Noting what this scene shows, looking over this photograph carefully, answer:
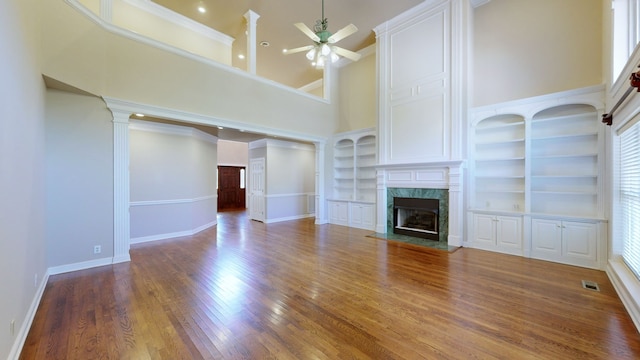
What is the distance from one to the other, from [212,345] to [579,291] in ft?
13.7

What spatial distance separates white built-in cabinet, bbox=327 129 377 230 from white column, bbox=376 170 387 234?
1.18 feet

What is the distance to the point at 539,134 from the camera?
4.40m

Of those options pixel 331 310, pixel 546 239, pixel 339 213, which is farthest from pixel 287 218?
pixel 546 239

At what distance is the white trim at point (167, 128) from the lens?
5.30 meters

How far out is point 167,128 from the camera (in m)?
5.72

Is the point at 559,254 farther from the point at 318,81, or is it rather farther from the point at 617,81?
the point at 318,81

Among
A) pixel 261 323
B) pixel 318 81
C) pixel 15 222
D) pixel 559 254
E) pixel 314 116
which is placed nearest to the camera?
pixel 15 222

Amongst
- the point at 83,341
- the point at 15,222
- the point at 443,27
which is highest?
the point at 443,27

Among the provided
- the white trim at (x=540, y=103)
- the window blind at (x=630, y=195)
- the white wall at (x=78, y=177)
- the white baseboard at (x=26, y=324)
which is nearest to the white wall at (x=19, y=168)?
the white baseboard at (x=26, y=324)

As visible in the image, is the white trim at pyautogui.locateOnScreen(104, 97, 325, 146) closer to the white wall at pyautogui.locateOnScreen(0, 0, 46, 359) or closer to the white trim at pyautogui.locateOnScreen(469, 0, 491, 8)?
the white wall at pyautogui.locateOnScreen(0, 0, 46, 359)

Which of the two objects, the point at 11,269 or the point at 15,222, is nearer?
the point at 11,269

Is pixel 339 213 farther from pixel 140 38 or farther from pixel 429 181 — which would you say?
pixel 140 38

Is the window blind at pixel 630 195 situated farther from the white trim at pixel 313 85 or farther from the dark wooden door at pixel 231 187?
the dark wooden door at pixel 231 187

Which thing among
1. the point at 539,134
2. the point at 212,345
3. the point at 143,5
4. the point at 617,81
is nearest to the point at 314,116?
the point at 143,5
